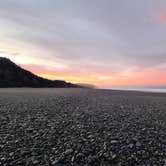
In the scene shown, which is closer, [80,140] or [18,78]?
[80,140]

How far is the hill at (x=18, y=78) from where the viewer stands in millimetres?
42094

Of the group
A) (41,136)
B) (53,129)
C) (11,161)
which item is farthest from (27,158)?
(53,129)

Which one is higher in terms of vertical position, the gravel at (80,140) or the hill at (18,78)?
the hill at (18,78)

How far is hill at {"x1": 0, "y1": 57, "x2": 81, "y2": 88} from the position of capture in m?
42.1

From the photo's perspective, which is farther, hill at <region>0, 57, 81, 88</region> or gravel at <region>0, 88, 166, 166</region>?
hill at <region>0, 57, 81, 88</region>

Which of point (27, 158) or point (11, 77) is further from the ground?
point (11, 77)

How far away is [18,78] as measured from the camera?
146ft

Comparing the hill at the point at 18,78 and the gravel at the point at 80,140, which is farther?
the hill at the point at 18,78

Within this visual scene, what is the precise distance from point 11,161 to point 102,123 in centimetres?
378

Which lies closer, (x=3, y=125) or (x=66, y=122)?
(x=3, y=125)

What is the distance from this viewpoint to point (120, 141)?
600 cm

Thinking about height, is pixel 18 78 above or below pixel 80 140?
above

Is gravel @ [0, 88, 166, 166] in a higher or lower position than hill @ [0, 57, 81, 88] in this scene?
lower

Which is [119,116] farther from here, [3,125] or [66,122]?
[3,125]
